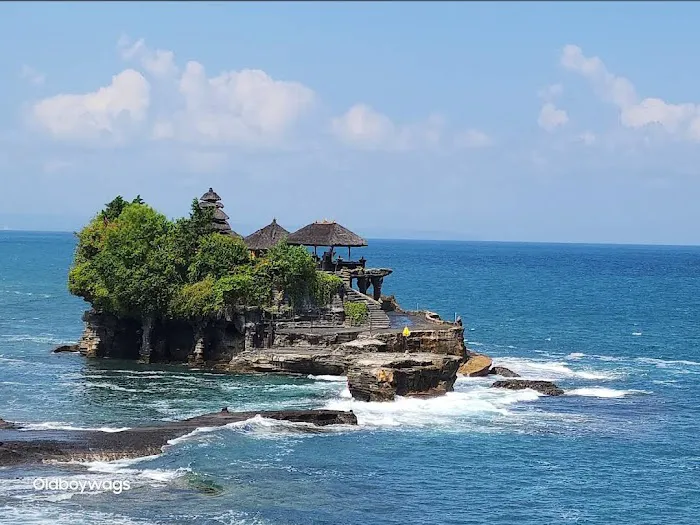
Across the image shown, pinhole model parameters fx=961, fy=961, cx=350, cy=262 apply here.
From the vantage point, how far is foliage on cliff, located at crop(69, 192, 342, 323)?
72.7 metres

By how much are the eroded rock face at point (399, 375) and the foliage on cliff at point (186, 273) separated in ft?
38.9

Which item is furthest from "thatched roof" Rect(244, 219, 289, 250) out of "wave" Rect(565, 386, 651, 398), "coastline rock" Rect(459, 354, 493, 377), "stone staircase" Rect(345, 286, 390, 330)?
"wave" Rect(565, 386, 651, 398)

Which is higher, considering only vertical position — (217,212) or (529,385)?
(217,212)

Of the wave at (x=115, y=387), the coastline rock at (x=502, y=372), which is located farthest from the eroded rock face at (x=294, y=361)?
the coastline rock at (x=502, y=372)

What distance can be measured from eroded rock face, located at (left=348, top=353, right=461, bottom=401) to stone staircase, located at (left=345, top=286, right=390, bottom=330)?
910 cm

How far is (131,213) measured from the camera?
7875 centimetres

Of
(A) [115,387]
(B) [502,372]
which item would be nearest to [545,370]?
(B) [502,372]

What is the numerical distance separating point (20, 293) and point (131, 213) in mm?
58744

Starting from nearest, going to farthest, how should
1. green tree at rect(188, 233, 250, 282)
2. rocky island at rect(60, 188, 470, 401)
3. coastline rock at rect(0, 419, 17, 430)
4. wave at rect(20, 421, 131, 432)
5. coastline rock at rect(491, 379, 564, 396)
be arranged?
coastline rock at rect(0, 419, 17, 430) < wave at rect(20, 421, 131, 432) < coastline rock at rect(491, 379, 564, 396) < rocky island at rect(60, 188, 470, 401) < green tree at rect(188, 233, 250, 282)

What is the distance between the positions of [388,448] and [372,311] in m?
28.7

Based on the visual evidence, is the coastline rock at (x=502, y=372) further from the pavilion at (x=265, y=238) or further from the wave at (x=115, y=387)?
the wave at (x=115, y=387)

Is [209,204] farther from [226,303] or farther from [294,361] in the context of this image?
[294,361]

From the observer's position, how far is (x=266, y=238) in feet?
268

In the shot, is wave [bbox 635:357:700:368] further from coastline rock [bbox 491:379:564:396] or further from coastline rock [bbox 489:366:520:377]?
coastline rock [bbox 491:379:564:396]
